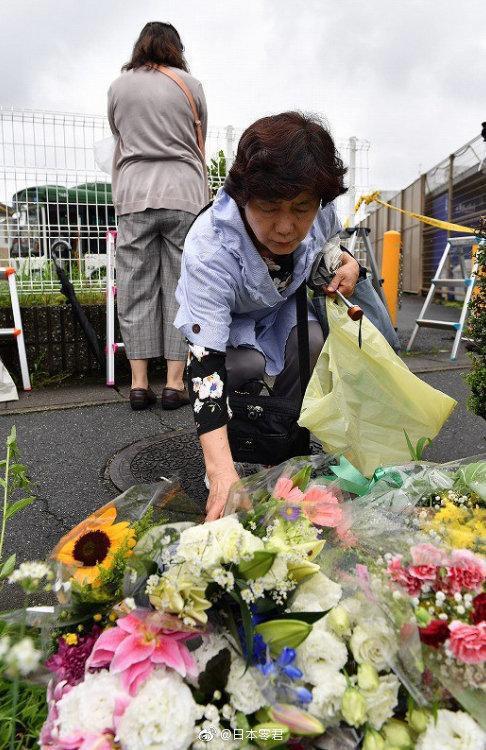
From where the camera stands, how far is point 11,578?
1050 mm

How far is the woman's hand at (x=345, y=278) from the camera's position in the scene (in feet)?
6.88

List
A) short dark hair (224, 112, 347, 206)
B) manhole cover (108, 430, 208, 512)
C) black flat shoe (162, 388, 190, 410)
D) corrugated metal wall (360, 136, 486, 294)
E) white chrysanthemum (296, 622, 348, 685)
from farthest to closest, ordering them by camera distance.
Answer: corrugated metal wall (360, 136, 486, 294) < black flat shoe (162, 388, 190, 410) < manhole cover (108, 430, 208, 512) < short dark hair (224, 112, 347, 206) < white chrysanthemum (296, 622, 348, 685)

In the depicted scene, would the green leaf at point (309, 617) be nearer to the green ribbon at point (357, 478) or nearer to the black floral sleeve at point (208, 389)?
the green ribbon at point (357, 478)

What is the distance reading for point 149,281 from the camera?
3607 millimetres

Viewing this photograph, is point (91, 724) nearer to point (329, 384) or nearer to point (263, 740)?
point (263, 740)

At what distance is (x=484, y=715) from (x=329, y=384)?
46.1 inches

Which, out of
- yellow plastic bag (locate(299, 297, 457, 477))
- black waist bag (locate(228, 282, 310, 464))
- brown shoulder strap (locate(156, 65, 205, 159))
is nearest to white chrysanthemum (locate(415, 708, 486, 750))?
yellow plastic bag (locate(299, 297, 457, 477))

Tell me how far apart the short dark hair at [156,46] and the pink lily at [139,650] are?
3.26 meters

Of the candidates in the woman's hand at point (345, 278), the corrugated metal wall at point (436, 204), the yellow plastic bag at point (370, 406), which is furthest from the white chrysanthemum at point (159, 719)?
the corrugated metal wall at point (436, 204)

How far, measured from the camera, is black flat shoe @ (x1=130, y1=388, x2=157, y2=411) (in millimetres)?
3539

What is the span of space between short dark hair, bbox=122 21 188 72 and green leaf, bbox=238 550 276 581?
10.6 ft

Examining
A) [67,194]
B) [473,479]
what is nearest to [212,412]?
[473,479]

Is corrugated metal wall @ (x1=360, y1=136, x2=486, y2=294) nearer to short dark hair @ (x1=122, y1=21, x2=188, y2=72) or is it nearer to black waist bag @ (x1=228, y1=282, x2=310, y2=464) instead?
short dark hair @ (x1=122, y1=21, x2=188, y2=72)

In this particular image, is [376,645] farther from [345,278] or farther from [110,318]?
[110,318]
